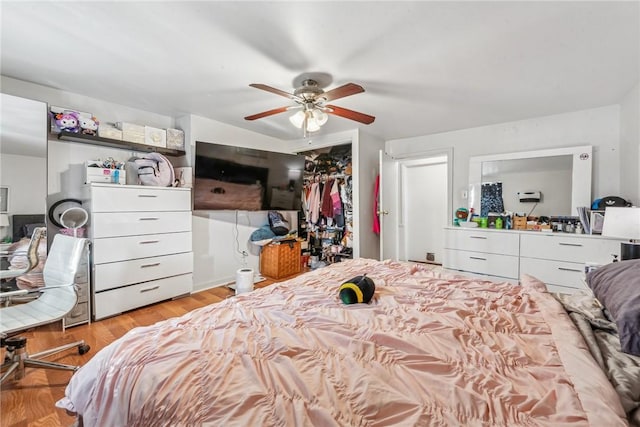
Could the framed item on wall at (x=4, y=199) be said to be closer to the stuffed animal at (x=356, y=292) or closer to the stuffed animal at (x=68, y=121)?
the stuffed animal at (x=68, y=121)

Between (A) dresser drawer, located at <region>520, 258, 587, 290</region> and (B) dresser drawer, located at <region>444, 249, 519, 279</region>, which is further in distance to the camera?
(B) dresser drawer, located at <region>444, 249, 519, 279</region>

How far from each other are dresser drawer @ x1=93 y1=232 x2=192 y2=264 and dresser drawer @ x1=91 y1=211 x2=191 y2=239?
0.16ft

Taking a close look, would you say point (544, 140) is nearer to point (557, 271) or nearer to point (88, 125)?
point (557, 271)

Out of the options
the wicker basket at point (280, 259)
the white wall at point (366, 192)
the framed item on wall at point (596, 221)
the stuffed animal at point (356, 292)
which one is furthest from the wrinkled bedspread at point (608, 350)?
the wicker basket at point (280, 259)

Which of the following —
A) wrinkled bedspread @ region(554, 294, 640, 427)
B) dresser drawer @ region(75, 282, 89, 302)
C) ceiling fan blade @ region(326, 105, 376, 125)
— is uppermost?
ceiling fan blade @ region(326, 105, 376, 125)

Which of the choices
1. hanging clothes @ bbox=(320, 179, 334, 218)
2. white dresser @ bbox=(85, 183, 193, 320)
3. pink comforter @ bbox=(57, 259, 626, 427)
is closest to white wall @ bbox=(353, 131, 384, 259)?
hanging clothes @ bbox=(320, 179, 334, 218)

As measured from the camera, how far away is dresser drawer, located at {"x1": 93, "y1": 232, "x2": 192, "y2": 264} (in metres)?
2.45

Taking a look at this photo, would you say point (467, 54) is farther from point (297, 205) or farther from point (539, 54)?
point (297, 205)

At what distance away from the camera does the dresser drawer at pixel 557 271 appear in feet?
8.57

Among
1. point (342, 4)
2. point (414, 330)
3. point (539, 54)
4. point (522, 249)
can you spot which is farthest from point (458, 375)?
point (522, 249)

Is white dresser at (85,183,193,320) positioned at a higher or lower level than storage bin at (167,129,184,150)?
lower

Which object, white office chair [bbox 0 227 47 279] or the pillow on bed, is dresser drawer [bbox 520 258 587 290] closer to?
the pillow on bed

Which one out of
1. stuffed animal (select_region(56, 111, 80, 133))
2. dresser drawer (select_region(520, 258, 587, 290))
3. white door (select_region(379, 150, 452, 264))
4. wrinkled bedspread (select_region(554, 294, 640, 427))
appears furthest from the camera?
white door (select_region(379, 150, 452, 264))

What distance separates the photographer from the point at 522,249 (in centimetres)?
291
